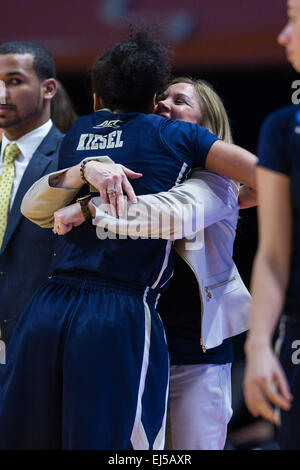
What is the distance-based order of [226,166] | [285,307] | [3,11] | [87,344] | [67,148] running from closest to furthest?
[285,307]
[87,344]
[226,166]
[67,148]
[3,11]

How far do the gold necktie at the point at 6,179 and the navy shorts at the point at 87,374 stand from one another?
0.87 m

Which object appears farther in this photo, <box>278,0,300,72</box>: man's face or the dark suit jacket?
the dark suit jacket

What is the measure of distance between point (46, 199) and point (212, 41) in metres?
2.99

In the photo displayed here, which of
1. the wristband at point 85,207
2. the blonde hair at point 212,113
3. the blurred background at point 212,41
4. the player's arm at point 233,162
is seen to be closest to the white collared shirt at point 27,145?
the blonde hair at point 212,113

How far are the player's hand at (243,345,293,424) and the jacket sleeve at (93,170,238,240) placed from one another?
2.00ft

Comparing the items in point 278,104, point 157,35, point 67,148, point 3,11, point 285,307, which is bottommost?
point 285,307

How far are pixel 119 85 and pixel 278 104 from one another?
3.07 metres

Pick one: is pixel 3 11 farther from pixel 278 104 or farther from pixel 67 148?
pixel 67 148

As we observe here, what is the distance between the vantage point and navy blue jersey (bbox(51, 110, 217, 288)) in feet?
6.61

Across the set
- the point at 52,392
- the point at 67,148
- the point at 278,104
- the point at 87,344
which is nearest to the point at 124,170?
the point at 67,148

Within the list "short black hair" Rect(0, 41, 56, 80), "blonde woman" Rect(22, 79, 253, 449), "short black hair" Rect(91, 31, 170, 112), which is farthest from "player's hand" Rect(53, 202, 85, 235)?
"short black hair" Rect(0, 41, 56, 80)

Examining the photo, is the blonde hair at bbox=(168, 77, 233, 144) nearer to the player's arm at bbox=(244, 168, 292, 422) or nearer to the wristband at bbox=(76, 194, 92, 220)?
the wristband at bbox=(76, 194, 92, 220)

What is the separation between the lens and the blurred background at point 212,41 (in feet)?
14.9

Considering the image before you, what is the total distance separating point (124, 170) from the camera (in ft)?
6.63
